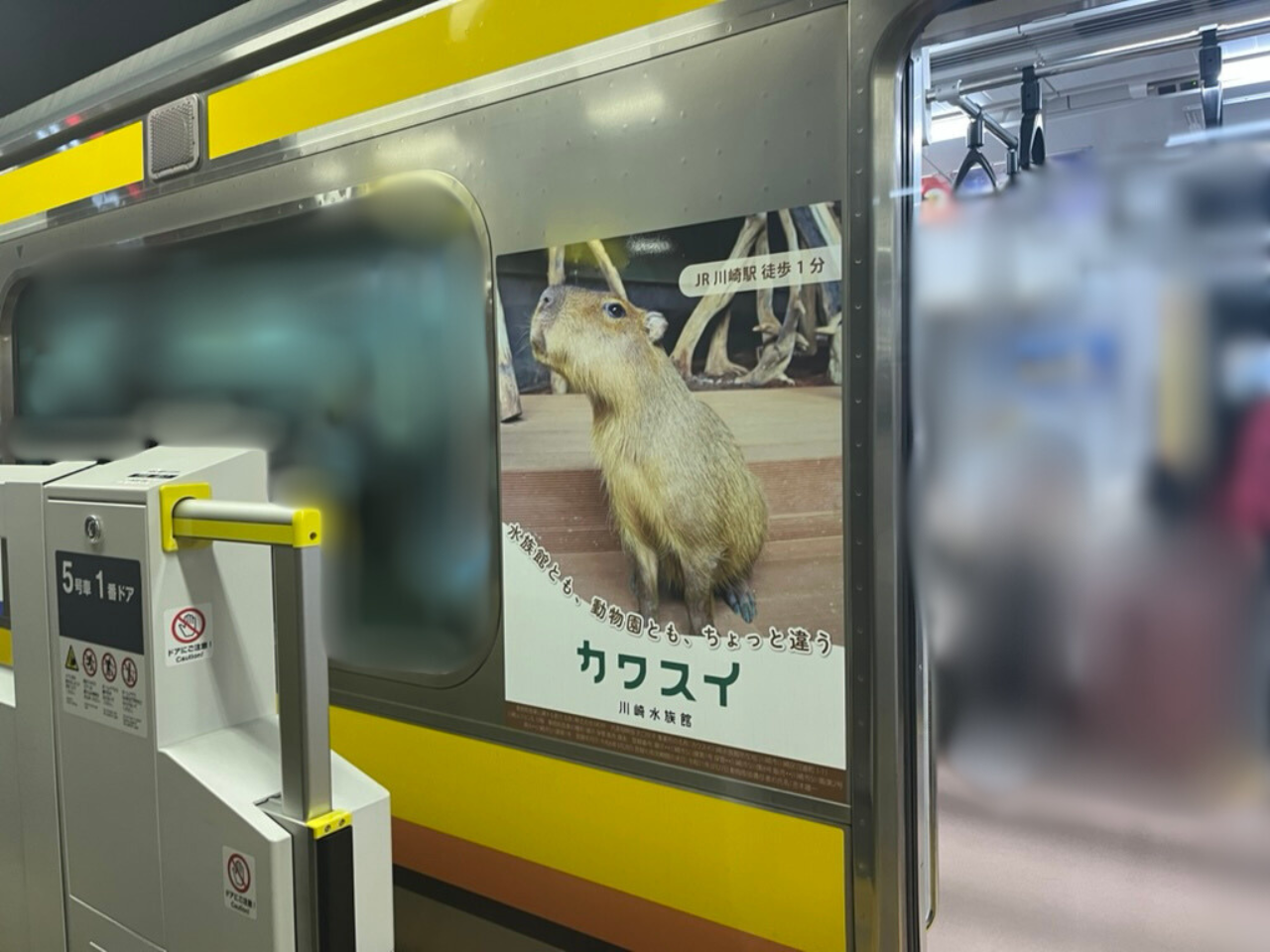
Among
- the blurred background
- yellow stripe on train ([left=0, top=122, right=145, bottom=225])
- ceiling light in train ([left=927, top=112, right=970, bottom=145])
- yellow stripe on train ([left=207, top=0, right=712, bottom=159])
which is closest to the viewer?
the blurred background

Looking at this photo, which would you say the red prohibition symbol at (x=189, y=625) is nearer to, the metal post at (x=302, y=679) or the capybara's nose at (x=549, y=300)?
the metal post at (x=302, y=679)

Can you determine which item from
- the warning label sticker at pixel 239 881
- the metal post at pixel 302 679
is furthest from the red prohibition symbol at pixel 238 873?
the metal post at pixel 302 679

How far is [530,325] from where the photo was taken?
2076 millimetres

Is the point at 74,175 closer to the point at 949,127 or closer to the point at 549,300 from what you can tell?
the point at 549,300

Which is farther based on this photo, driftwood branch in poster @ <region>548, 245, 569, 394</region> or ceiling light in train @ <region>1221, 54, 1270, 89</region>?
ceiling light in train @ <region>1221, 54, 1270, 89</region>

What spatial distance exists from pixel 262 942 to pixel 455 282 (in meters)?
1.37

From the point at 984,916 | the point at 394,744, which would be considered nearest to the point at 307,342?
the point at 394,744

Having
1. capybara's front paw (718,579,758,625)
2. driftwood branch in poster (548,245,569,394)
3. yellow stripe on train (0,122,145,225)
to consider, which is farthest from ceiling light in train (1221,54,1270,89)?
yellow stripe on train (0,122,145,225)

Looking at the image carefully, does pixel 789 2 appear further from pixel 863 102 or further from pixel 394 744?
pixel 394 744

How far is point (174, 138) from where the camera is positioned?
2889 mm

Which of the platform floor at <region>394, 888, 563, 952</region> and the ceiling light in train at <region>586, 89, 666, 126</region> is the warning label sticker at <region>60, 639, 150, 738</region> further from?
the ceiling light in train at <region>586, 89, 666, 126</region>

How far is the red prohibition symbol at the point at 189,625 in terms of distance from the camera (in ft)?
5.55

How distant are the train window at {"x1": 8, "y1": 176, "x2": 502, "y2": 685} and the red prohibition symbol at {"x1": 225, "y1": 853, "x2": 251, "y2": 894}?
75 centimetres

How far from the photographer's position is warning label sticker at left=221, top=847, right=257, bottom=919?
1.52 m
